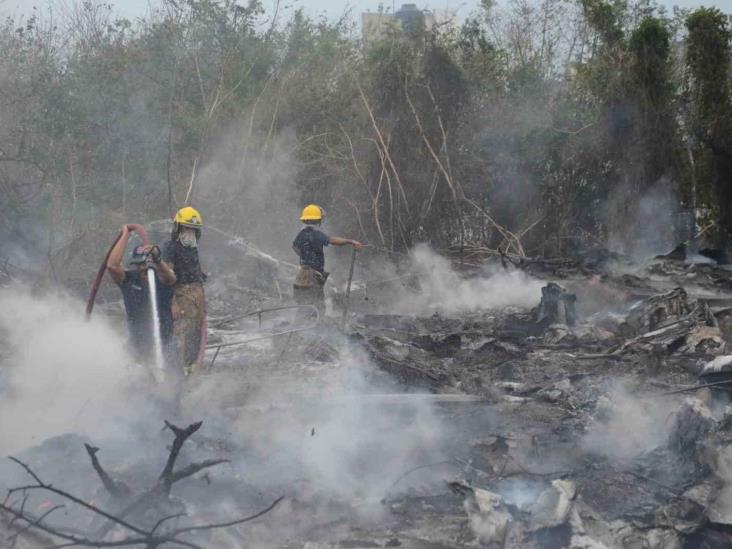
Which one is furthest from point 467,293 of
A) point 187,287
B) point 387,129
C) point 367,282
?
point 187,287

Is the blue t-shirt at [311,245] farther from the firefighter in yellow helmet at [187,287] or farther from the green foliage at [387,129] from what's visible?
the green foliage at [387,129]

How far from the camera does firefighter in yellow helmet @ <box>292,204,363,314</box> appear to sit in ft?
30.2

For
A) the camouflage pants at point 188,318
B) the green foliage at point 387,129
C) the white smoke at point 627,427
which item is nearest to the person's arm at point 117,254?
the camouflage pants at point 188,318

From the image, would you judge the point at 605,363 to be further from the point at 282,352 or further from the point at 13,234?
the point at 13,234

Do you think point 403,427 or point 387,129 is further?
→ point 387,129

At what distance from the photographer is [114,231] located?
507 inches

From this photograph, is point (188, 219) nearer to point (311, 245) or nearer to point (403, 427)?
point (403, 427)

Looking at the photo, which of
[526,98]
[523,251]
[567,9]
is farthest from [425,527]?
[567,9]

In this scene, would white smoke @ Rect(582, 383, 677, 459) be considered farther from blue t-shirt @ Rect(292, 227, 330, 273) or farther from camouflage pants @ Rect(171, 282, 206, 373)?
blue t-shirt @ Rect(292, 227, 330, 273)

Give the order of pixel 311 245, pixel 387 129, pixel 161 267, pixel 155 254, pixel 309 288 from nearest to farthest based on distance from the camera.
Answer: pixel 155 254 < pixel 161 267 < pixel 311 245 < pixel 309 288 < pixel 387 129

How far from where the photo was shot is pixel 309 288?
9.38m

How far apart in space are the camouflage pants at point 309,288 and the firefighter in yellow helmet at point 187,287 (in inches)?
93.3

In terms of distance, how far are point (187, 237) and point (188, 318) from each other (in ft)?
2.21

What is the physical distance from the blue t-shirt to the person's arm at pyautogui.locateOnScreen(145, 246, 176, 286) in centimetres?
280
